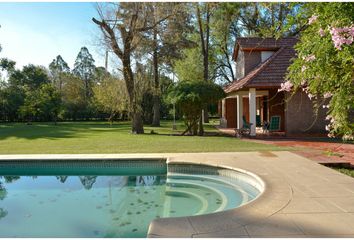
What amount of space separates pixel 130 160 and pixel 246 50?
13.8m

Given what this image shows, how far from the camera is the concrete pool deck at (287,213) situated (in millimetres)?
4250

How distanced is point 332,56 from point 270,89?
15994 mm

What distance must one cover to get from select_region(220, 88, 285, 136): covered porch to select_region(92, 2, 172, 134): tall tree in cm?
671

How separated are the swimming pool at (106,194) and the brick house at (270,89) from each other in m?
7.01

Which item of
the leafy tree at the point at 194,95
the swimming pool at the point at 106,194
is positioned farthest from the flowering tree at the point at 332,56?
the leafy tree at the point at 194,95

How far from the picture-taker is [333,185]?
673cm

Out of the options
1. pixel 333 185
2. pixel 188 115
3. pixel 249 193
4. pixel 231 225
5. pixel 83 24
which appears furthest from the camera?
pixel 83 24

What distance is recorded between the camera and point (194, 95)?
→ 17.8m

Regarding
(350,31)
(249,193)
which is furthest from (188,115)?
(350,31)

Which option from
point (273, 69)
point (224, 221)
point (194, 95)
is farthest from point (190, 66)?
point (224, 221)

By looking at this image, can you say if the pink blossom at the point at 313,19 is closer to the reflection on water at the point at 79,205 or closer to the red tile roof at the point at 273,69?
the reflection on water at the point at 79,205

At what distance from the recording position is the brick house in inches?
709

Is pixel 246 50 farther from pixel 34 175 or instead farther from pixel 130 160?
pixel 34 175

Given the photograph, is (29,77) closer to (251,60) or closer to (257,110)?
(257,110)
